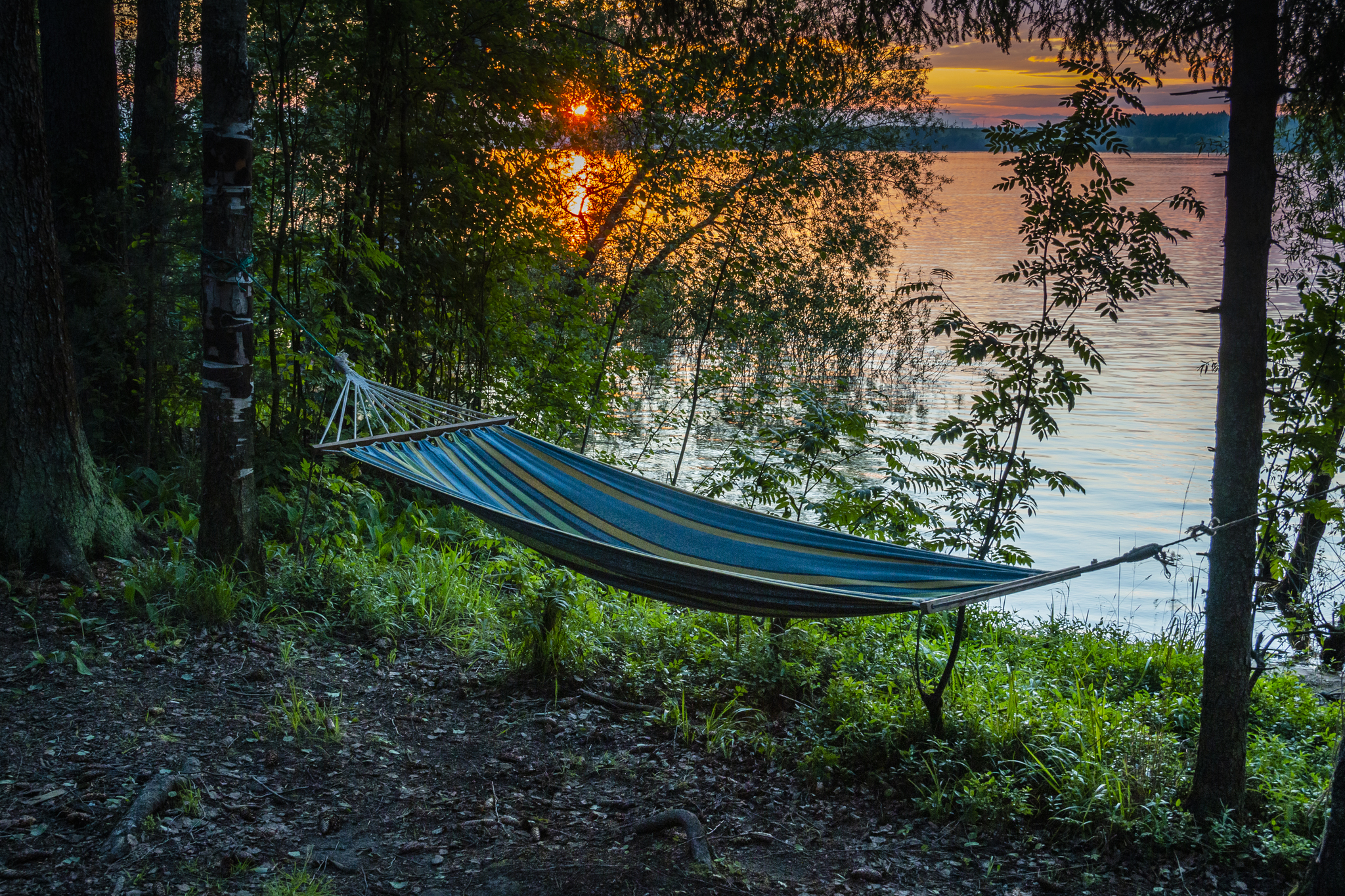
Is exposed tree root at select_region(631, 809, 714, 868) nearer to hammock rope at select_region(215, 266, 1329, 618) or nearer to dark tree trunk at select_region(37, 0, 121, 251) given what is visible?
hammock rope at select_region(215, 266, 1329, 618)

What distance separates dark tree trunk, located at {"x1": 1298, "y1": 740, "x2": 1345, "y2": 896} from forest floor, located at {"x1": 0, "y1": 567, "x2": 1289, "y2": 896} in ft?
0.74

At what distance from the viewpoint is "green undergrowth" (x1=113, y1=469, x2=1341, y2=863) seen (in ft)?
6.79

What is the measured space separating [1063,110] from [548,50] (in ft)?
8.23

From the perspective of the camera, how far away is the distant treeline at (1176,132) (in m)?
2.52

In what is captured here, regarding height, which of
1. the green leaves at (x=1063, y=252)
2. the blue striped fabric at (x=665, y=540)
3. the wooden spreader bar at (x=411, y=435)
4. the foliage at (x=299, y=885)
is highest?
the green leaves at (x=1063, y=252)

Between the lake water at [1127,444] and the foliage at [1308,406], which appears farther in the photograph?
the lake water at [1127,444]

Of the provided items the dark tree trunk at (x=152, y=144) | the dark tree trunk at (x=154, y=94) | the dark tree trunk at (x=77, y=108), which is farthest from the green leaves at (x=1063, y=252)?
the dark tree trunk at (x=77, y=108)

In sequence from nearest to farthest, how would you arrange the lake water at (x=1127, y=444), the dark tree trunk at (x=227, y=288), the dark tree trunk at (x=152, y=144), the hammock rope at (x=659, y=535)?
1. the hammock rope at (x=659, y=535)
2. the dark tree trunk at (x=227, y=288)
3. the dark tree trunk at (x=152, y=144)
4. the lake water at (x=1127, y=444)

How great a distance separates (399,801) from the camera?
204 centimetres

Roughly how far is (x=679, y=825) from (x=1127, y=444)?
6.35 m

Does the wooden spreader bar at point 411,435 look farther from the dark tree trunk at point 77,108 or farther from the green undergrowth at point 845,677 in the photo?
the dark tree trunk at point 77,108

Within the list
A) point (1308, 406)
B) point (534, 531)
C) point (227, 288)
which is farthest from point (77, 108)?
point (1308, 406)

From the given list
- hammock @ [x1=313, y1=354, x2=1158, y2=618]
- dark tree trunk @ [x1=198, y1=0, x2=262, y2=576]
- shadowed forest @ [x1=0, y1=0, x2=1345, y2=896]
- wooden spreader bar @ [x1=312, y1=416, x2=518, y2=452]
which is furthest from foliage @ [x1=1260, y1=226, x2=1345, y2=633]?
dark tree trunk @ [x1=198, y1=0, x2=262, y2=576]

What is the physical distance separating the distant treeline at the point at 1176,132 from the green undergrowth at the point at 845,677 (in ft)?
5.29
